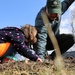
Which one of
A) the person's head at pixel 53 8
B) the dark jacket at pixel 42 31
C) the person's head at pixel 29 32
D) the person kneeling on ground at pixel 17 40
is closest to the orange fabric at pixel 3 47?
the person kneeling on ground at pixel 17 40

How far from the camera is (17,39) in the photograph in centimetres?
388

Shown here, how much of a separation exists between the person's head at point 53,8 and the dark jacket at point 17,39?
724mm

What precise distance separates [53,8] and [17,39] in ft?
2.87

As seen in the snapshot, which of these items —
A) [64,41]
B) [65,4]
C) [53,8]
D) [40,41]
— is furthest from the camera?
[64,41]

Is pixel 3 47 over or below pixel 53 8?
below

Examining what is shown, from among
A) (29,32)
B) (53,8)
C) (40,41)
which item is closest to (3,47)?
(29,32)

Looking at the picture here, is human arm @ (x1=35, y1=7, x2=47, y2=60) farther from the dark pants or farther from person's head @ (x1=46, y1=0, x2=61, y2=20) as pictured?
the dark pants

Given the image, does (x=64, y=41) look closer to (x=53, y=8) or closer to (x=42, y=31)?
(x=42, y=31)

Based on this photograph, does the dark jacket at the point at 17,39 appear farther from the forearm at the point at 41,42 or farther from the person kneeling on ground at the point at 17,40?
the forearm at the point at 41,42

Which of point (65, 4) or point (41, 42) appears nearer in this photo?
point (41, 42)

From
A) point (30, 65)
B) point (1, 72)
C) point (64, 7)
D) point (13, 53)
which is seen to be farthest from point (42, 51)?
point (1, 72)

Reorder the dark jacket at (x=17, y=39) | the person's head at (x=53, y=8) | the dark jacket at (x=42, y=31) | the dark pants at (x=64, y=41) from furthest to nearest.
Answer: the dark pants at (x=64, y=41) → the dark jacket at (x=42, y=31) → the person's head at (x=53, y=8) → the dark jacket at (x=17, y=39)

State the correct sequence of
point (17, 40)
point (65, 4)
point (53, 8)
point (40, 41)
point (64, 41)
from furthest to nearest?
1. point (64, 41)
2. point (65, 4)
3. point (40, 41)
4. point (53, 8)
5. point (17, 40)

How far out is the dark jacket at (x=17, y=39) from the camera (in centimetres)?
388
